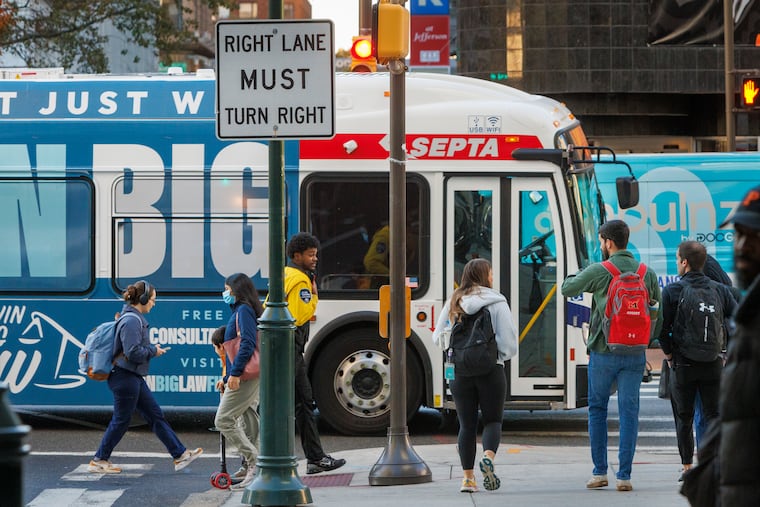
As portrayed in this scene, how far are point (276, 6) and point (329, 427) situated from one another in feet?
18.6

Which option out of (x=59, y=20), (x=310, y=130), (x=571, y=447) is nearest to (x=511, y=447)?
(x=571, y=447)

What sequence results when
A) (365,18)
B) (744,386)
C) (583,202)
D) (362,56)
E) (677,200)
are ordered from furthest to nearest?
1. (677,200)
2. (365,18)
3. (362,56)
4. (583,202)
5. (744,386)

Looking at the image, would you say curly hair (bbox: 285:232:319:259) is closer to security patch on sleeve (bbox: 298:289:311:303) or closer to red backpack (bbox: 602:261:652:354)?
security patch on sleeve (bbox: 298:289:311:303)

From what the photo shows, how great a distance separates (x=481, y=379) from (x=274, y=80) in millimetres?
2588

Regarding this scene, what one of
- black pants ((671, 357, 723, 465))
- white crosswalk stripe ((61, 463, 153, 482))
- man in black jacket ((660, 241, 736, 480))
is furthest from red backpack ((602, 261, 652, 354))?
white crosswalk stripe ((61, 463, 153, 482))

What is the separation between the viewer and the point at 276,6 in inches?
322

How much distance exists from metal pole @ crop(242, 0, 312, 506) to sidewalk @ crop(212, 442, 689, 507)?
705mm

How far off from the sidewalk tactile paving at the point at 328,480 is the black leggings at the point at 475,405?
1.13 m

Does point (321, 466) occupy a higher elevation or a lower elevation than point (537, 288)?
lower

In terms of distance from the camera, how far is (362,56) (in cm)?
1326

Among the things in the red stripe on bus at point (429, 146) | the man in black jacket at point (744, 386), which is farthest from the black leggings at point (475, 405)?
the man in black jacket at point (744, 386)

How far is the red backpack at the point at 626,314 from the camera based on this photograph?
29.2 feet

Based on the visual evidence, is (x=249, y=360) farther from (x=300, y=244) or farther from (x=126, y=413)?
(x=126, y=413)

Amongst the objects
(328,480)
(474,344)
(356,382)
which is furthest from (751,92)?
(474,344)
